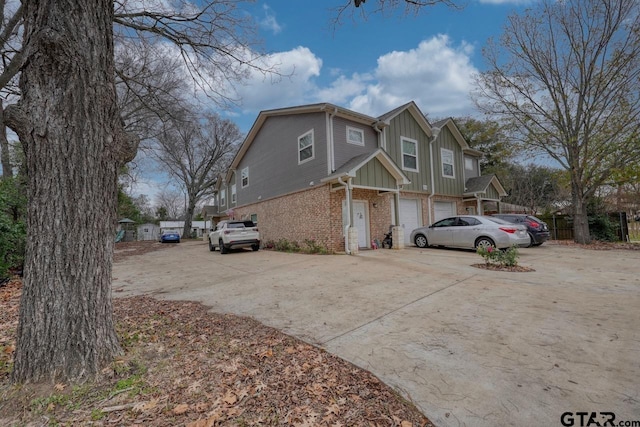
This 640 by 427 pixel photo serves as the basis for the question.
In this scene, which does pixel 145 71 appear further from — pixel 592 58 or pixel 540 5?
pixel 592 58

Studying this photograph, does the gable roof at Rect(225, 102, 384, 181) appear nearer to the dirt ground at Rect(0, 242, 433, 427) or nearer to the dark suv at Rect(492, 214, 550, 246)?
the dark suv at Rect(492, 214, 550, 246)

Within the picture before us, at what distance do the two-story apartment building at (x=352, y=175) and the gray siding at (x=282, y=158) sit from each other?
5 cm

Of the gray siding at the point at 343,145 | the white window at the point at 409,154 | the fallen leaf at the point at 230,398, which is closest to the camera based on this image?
the fallen leaf at the point at 230,398

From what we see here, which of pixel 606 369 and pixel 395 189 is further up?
pixel 395 189

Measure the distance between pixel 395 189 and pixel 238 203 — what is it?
1197cm

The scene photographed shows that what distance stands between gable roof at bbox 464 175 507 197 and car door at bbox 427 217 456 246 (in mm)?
6014

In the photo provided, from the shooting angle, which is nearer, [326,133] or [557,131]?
[326,133]

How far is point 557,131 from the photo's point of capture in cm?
1314

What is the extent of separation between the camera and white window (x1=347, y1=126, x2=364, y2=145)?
12.1 metres

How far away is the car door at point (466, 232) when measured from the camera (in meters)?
10.2

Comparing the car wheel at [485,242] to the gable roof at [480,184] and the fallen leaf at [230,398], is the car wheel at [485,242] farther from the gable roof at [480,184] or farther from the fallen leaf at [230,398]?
the fallen leaf at [230,398]

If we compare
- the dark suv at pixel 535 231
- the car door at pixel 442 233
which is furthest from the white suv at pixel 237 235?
the dark suv at pixel 535 231

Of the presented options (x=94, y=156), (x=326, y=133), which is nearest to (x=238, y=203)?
(x=326, y=133)

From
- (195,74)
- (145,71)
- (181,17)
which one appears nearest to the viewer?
(181,17)
